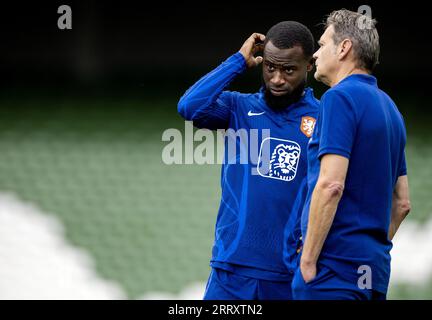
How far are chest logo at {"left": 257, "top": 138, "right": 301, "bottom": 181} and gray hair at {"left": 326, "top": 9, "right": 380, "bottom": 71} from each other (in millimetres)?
506

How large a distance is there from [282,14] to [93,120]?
187 cm

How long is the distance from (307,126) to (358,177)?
→ 0.59m

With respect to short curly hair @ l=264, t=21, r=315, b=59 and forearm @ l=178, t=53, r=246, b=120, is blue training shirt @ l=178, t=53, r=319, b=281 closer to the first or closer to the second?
A: forearm @ l=178, t=53, r=246, b=120

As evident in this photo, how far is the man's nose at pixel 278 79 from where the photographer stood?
3104 mm

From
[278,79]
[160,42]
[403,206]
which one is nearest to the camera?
[403,206]

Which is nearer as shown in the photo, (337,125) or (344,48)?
(337,125)

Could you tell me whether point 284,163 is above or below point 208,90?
below

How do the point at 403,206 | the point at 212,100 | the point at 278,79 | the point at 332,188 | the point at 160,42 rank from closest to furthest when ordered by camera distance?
the point at 332,188 < the point at 403,206 < the point at 278,79 < the point at 212,100 < the point at 160,42

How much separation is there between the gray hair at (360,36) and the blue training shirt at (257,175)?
46cm

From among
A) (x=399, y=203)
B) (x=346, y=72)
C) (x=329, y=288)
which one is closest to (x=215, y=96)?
(x=346, y=72)

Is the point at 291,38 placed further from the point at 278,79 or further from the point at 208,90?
the point at 208,90

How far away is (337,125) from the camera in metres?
2.57

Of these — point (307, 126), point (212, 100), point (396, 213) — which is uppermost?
point (212, 100)
